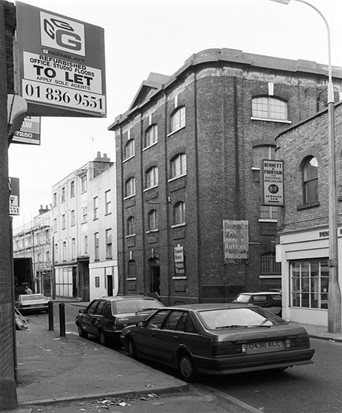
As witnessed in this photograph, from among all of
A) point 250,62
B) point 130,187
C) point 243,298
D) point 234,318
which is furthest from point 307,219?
point 130,187

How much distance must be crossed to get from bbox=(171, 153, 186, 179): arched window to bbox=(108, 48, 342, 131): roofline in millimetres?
4249

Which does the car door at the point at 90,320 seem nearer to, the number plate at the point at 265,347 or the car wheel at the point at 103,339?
the car wheel at the point at 103,339

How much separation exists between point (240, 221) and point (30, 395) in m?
20.4

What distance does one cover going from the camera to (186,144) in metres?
28.9

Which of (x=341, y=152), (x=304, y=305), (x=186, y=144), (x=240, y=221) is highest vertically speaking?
(x=186, y=144)

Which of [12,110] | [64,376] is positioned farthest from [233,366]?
[12,110]

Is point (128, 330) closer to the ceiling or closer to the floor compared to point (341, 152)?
closer to the floor

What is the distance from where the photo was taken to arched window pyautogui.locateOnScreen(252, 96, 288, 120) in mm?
28500

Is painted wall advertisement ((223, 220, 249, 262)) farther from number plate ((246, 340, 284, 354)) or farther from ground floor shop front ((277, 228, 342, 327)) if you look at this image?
number plate ((246, 340, 284, 354))

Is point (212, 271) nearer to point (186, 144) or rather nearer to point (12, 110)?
point (186, 144)

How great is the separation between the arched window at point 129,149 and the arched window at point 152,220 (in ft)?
16.7

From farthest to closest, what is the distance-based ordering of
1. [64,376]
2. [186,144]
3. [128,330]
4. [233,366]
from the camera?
1. [186,144]
2. [128,330]
3. [64,376]
4. [233,366]

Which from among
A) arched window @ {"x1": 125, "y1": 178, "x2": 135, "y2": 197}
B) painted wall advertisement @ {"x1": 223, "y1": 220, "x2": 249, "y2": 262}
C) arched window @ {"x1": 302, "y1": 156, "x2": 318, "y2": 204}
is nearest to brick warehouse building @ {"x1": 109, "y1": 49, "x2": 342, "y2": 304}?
painted wall advertisement @ {"x1": 223, "y1": 220, "x2": 249, "y2": 262}

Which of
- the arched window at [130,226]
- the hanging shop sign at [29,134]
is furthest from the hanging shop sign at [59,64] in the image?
the arched window at [130,226]
